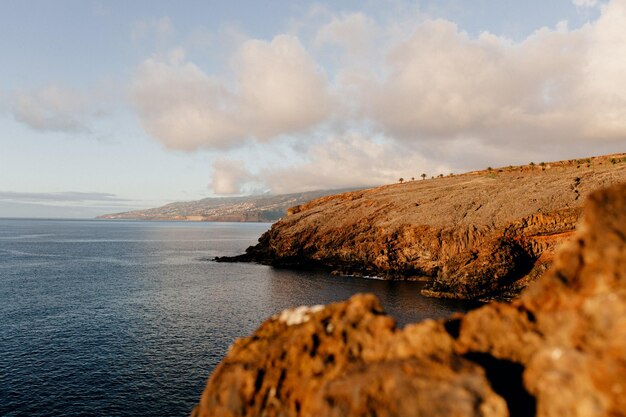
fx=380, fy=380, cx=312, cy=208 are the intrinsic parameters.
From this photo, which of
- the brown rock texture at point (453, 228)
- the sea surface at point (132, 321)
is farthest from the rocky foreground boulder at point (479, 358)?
the brown rock texture at point (453, 228)

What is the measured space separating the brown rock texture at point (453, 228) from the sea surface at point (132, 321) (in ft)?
41.8

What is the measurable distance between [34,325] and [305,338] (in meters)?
66.0

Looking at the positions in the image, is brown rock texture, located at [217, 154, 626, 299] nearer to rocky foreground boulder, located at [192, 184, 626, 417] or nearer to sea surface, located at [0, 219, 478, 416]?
sea surface, located at [0, 219, 478, 416]

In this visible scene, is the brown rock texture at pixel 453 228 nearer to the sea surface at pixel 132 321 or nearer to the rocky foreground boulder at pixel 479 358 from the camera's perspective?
the sea surface at pixel 132 321

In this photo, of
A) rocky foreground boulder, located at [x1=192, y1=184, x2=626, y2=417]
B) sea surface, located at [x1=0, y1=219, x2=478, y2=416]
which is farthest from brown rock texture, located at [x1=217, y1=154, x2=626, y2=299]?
rocky foreground boulder, located at [x1=192, y1=184, x2=626, y2=417]

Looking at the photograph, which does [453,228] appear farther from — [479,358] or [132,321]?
[479,358]

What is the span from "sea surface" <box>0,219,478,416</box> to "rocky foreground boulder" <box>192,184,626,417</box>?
1119 inches

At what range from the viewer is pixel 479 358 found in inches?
520

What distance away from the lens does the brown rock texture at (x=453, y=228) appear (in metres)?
88.3

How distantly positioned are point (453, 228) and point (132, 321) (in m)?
82.7

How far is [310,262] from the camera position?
438 feet

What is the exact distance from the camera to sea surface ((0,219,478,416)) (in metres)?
41.0

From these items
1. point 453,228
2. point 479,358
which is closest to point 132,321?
point 479,358

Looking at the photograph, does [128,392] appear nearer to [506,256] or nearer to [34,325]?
[34,325]
